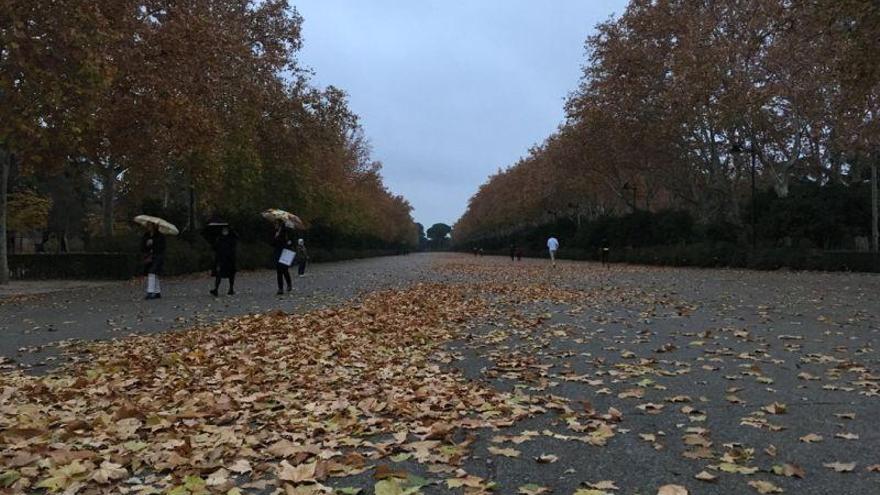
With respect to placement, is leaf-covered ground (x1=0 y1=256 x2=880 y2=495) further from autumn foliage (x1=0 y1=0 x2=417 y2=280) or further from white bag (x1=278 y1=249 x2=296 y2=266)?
autumn foliage (x1=0 y1=0 x2=417 y2=280)

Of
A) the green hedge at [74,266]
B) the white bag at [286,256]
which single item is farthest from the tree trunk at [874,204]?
the green hedge at [74,266]

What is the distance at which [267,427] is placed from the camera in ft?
16.0

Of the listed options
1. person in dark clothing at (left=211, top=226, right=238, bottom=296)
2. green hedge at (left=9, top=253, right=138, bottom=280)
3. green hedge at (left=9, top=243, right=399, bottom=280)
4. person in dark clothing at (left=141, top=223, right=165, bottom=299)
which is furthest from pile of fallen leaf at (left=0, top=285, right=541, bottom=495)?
green hedge at (left=9, top=243, right=399, bottom=280)

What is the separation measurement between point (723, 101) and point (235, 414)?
89.7 ft

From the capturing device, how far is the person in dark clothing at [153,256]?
50.5 feet

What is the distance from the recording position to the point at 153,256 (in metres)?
15.4

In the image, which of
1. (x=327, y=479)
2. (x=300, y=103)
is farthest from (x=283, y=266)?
(x=300, y=103)

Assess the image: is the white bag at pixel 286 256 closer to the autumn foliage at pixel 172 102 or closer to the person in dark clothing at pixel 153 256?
the person in dark clothing at pixel 153 256

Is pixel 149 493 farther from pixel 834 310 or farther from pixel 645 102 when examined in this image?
pixel 645 102

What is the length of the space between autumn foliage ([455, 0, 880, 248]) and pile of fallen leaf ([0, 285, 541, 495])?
12.8m

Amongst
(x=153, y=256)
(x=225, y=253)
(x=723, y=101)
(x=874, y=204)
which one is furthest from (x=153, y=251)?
(x=874, y=204)

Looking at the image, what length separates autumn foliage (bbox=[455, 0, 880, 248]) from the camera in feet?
61.2

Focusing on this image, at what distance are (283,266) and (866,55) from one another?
45.0 ft

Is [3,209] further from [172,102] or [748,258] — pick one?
[748,258]
